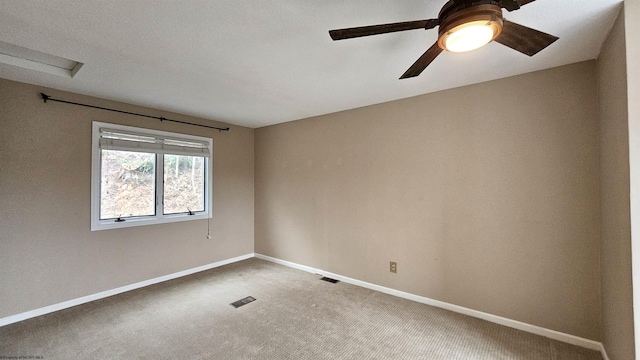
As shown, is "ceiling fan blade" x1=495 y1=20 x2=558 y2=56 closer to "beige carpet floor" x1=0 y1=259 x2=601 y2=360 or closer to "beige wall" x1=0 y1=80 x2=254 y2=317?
"beige carpet floor" x1=0 y1=259 x2=601 y2=360

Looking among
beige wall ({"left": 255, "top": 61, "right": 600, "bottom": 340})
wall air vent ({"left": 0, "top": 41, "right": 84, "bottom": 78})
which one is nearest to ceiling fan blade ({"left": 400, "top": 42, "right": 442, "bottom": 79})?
beige wall ({"left": 255, "top": 61, "right": 600, "bottom": 340})

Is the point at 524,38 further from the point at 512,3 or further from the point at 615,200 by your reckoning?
the point at 615,200

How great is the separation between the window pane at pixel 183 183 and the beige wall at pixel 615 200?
436cm

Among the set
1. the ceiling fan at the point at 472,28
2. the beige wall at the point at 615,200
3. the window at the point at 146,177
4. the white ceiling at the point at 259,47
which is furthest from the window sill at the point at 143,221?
the beige wall at the point at 615,200

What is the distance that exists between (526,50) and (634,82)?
2.13 ft

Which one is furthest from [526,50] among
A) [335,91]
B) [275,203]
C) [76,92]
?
[76,92]

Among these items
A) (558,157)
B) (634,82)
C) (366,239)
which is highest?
(634,82)

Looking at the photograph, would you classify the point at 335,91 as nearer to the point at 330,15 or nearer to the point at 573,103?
the point at 330,15

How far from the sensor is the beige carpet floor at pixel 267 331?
205 cm

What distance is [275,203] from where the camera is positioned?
439cm

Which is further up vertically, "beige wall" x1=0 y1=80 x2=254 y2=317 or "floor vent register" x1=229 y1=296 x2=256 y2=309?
"beige wall" x1=0 y1=80 x2=254 y2=317

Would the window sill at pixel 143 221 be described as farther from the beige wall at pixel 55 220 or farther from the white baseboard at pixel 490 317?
the white baseboard at pixel 490 317

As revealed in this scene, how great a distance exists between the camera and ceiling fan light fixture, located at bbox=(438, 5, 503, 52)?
1085 millimetres

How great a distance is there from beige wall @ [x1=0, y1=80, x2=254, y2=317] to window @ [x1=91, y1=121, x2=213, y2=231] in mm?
89
